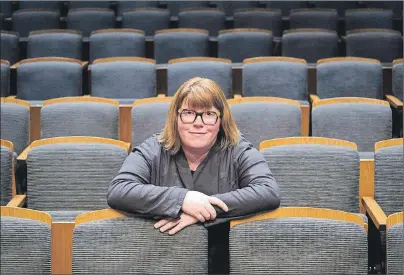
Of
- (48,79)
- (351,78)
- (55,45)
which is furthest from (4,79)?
(351,78)

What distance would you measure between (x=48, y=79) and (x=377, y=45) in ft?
1.72

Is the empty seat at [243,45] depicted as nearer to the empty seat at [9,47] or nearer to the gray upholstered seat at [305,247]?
the empty seat at [9,47]

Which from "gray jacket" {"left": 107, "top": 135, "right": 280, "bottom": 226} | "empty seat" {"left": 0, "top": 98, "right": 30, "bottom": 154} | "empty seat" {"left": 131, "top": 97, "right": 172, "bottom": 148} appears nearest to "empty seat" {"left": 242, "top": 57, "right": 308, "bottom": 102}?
"empty seat" {"left": 131, "top": 97, "right": 172, "bottom": 148}

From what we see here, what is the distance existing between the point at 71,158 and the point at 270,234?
0.26 meters

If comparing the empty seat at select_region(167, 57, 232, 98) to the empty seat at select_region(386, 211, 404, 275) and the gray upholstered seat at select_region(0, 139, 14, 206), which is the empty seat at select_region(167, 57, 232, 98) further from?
the empty seat at select_region(386, 211, 404, 275)

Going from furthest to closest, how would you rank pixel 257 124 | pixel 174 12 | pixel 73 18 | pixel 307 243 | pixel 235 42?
pixel 174 12, pixel 73 18, pixel 235 42, pixel 257 124, pixel 307 243

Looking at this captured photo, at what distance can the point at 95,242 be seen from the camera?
469 mm

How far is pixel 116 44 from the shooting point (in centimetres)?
117

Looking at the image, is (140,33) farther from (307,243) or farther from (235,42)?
(307,243)

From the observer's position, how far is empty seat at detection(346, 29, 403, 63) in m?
1.14

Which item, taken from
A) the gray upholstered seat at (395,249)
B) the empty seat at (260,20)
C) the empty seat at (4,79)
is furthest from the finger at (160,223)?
the empty seat at (260,20)

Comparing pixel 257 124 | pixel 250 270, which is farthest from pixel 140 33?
pixel 250 270

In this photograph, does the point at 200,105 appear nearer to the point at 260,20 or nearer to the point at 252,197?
the point at 252,197

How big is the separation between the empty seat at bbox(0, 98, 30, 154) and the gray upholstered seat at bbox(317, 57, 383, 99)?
1.38 feet
